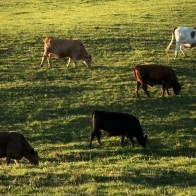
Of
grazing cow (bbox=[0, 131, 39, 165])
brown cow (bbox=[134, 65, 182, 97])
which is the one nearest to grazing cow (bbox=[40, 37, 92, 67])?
brown cow (bbox=[134, 65, 182, 97])

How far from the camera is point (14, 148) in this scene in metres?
15.0

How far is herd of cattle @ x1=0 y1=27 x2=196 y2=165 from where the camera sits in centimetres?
1512

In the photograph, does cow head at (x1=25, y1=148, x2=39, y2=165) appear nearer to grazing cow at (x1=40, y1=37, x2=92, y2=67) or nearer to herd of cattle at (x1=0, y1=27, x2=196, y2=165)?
herd of cattle at (x1=0, y1=27, x2=196, y2=165)

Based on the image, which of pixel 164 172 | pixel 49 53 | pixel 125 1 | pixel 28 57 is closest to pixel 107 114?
pixel 164 172

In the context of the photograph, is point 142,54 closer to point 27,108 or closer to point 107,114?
point 27,108

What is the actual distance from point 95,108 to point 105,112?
11.6 feet

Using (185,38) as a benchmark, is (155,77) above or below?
below

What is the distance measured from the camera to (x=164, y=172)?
42.5ft

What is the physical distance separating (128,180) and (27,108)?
9611 mm

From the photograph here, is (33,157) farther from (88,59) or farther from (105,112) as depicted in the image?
(88,59)

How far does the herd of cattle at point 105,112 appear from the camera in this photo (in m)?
15.1

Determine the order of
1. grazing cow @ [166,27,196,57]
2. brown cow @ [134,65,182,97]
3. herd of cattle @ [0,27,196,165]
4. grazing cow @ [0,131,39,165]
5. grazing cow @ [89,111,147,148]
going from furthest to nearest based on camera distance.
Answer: grazing cow @ [166,27,196,57] < brown cow @ [134,65,182,97] < grazing cow @ [89,111,147,148] < herd of cattle @ [0,27,196,165] < grazing cow @ [0,131,39,165]

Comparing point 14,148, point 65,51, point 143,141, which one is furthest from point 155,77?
point 14,148

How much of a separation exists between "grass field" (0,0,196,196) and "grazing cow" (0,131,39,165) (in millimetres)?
351
